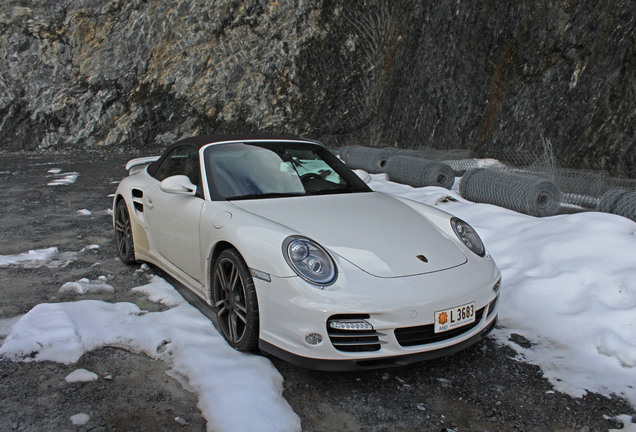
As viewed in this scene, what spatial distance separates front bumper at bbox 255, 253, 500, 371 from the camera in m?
2.71

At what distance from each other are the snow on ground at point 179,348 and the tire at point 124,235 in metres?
0.96

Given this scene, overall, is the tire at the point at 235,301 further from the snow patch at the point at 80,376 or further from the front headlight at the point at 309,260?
the snow patch at the point at 80,376

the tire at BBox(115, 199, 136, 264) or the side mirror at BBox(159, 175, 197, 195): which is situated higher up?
the side mirror at BBox(159, 175, 197, 195)

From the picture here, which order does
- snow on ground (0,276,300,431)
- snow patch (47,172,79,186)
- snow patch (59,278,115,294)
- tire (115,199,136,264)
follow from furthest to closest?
snow patch (47,172,79,186) → tire (115,199,136,264) → snow patch (59,278,115,294) → snow on ground (0,276,300,431)

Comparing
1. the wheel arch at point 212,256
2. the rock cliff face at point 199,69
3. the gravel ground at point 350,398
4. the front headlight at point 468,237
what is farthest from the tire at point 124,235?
the rock cliff face at point 199,69

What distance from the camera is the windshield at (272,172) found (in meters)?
3.72

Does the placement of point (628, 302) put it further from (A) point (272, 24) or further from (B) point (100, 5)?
(B) point (100, 5)

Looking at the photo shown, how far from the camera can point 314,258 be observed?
9.50ft

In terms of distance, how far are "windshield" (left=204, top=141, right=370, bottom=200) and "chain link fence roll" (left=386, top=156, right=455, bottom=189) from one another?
4.97 metres

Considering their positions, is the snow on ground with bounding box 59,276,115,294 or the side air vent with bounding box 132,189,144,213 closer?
the snow on ground with bounding box 59,276,115,294

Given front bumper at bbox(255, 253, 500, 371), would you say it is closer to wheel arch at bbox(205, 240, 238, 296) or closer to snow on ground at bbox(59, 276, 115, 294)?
wheel arch at bbox(205, 240, 238, 296)

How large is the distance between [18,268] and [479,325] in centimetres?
406

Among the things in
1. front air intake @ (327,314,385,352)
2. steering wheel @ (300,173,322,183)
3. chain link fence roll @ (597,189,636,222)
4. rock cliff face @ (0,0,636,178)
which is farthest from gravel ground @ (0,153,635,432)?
rock cliff face @ (0,0,636,178)

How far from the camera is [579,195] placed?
770 cm
